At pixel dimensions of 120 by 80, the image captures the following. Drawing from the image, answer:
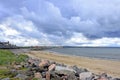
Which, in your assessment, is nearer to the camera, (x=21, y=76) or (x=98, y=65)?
(x=21, y=76)

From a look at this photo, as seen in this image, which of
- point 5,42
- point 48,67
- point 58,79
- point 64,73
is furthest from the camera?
Result: point 5,42

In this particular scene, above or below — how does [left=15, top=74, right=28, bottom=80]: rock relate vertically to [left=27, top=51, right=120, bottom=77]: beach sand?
above

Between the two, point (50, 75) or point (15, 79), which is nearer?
point (15, 79)

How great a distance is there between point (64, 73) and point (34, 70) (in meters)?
2.17

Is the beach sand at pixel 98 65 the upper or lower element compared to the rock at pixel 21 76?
lower

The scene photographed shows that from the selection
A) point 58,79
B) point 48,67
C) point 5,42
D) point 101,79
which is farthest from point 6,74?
point 5,42

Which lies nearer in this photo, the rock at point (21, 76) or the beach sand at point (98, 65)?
the rock at point (21, 76)

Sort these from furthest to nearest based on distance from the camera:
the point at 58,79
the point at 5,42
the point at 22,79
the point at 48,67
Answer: the point at 5,42 < the point at 48,67 < the point at 58,79 < the point at 22,79

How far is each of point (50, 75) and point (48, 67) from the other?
4.09 meters

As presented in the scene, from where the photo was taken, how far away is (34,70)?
1797 cm

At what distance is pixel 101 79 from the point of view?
16562mm

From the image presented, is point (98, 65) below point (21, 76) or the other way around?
below

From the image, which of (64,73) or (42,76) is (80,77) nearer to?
(64,73)

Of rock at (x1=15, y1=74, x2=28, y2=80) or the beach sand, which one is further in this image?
the beach sand
